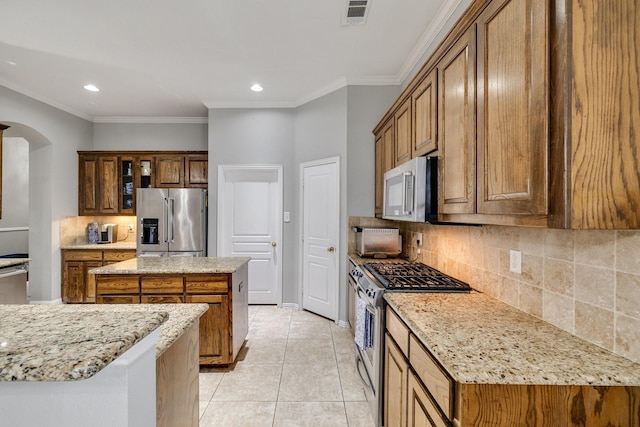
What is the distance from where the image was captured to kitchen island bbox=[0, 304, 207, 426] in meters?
0.55

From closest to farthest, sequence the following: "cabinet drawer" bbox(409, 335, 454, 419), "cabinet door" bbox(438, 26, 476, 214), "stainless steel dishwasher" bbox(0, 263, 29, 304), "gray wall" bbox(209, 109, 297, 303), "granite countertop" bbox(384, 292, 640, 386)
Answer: "granite countertop" bbox(384, 292, 640, 386) < "cabinet drawer" bbox(409, 335, 454, 419) < "cabinet door" bbox(438, 26, 476, 214) < "stainless steel dishwasher" bbox(0, 263, 29, 304) < "gray wall" bbox(209, 109, 297, 303)

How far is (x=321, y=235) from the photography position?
411cm

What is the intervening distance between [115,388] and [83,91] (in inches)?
192

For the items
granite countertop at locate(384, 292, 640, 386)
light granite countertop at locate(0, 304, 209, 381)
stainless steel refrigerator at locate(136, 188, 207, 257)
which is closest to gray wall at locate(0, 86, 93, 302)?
stainless steel refrigerator at locate(136, 188, 207, 257)

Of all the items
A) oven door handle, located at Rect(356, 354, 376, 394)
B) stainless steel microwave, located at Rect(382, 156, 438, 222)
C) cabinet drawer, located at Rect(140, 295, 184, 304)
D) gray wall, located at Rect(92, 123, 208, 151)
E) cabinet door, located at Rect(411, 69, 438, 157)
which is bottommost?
oven door handle, located at Rect(356, 354, 376, 394)

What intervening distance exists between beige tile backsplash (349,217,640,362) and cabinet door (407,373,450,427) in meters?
0.65

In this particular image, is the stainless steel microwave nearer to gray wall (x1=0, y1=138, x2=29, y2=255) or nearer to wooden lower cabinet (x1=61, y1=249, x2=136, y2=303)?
wooden lower cabinet (x1=61, y1=249, x2=136, y2=303)

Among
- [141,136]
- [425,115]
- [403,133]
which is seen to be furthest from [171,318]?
[141,136]

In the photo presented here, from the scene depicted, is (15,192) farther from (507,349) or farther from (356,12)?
(507,349)

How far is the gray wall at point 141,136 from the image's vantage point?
208 inches

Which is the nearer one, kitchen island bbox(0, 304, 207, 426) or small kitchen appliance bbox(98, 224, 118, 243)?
kitchen island bbox(0, 304, 207, 426)

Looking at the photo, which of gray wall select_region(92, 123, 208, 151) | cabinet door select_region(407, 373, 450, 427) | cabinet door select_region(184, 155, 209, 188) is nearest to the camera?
cabinet door select_region(407, 373, 450, 427)

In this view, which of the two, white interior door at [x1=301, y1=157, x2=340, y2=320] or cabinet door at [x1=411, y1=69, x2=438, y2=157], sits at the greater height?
cabinet door at [x1=411, y1=69, x2=438, y2=157]

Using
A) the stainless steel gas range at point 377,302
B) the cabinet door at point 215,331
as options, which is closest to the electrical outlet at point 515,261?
the stainless steel gas range at point 377,302
